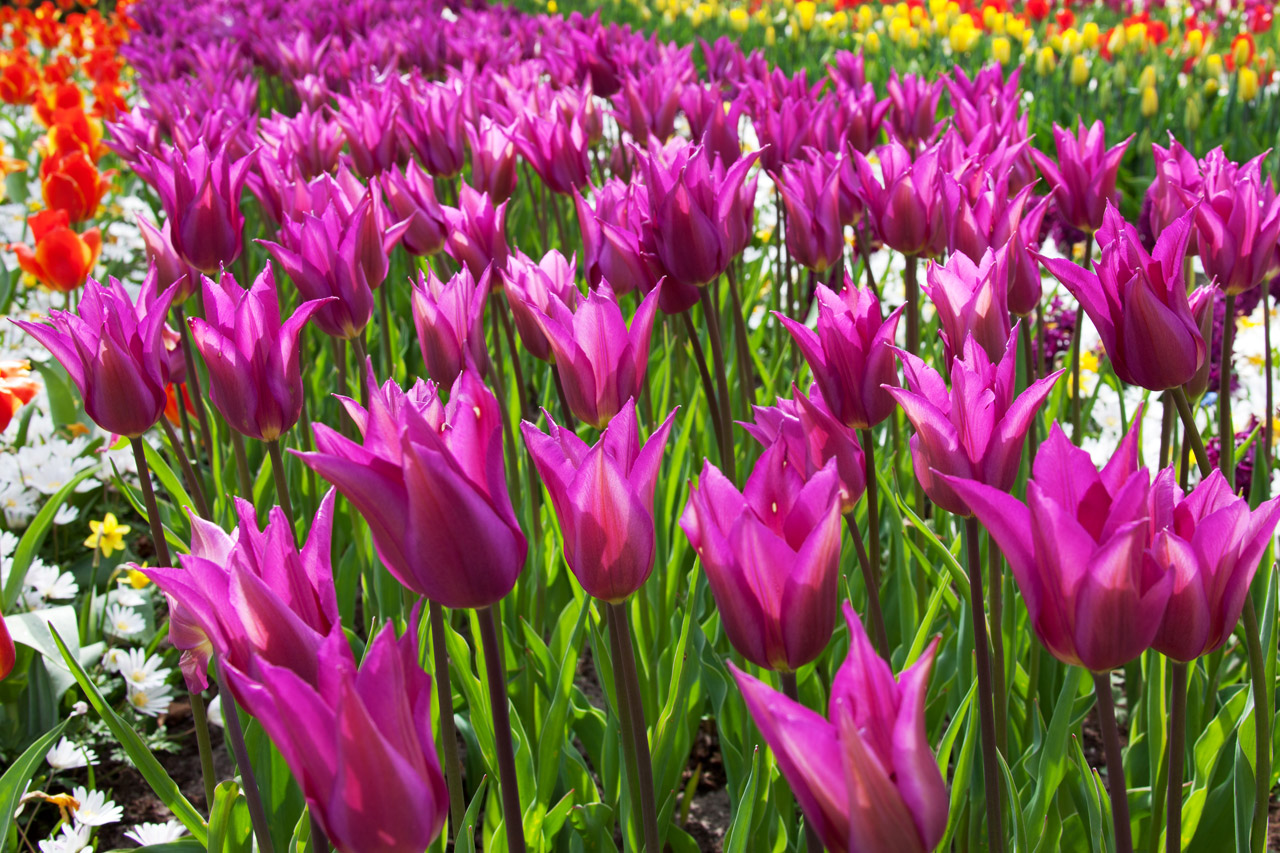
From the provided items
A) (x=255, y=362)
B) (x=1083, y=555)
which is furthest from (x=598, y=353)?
(x=1083, y=555)

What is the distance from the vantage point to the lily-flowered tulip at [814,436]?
1.12 meters

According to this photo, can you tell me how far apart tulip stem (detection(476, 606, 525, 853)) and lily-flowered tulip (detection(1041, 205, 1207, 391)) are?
2.42 feet

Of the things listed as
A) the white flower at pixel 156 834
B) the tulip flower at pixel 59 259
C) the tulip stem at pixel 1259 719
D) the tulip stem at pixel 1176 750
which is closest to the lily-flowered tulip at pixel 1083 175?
the tulip stem at pixel 1259 719

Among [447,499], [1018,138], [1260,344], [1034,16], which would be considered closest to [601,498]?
[447,499]

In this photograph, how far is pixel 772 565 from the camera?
81 cm

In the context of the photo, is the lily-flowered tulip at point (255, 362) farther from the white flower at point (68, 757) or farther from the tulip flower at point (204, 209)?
the white flower at point (68, 757)

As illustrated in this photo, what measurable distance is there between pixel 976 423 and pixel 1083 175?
1048mm

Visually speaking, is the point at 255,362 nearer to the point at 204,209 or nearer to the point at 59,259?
the point at 204,209

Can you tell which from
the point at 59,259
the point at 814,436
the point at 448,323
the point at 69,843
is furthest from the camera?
the point at 59,259

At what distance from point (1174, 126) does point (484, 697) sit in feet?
15.2

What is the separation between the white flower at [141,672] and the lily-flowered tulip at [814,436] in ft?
4.28

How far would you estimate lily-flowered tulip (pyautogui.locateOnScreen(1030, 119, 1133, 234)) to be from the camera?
6.04 ft

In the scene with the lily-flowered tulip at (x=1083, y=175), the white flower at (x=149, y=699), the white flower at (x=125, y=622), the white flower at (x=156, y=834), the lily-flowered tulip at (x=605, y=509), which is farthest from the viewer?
the white flower at (x=125, y=622)

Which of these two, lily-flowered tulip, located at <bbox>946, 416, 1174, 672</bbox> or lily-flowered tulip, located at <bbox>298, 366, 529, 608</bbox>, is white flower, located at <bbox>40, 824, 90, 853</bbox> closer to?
lily-flowered tulip, located at <bbox>298, 366, 529, 608</bbox>
